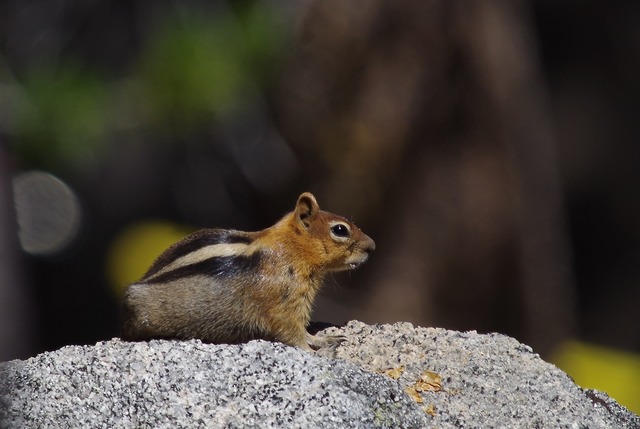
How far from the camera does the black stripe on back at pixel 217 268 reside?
454cm

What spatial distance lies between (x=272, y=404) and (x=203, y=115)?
3.92m

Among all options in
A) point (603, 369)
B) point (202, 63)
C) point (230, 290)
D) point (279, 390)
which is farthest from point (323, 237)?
point (603, 369)

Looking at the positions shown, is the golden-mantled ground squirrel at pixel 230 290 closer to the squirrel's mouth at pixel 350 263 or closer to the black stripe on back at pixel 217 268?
the black stripe on back at pixel 217 268

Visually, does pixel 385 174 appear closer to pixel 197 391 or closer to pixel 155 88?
pixel 155 88

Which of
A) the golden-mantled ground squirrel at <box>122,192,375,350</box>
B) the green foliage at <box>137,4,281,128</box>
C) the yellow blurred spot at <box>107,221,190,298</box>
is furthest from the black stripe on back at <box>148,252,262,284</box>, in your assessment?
the yellow blurred spot at <box>107,221,190,298</box>

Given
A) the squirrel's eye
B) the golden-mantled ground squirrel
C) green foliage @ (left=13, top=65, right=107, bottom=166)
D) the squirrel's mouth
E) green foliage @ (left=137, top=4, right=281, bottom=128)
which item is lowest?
the golden-mantled ground squirrel

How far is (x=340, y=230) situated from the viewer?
4969 millimetres

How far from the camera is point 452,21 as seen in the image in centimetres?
856

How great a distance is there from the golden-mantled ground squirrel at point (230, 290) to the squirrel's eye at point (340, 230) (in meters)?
0.14

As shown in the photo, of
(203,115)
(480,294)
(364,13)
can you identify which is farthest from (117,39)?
(480,294)

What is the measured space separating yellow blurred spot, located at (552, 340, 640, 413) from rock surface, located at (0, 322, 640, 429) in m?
3.58

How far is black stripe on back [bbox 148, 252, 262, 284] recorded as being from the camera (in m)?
4.54

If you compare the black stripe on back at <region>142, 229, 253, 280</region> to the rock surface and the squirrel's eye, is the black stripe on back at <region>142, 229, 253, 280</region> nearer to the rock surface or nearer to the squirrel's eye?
the squirrel's eye

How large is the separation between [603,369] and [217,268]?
15.0 feet
